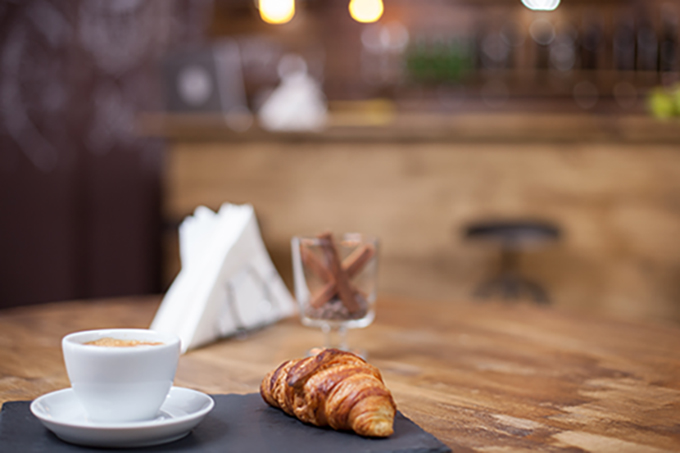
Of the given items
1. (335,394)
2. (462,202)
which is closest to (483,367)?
(335,394)

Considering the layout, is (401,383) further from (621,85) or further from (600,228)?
(621,85)

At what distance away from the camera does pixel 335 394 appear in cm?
63

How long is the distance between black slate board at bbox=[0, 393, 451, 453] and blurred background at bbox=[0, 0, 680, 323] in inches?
84.1

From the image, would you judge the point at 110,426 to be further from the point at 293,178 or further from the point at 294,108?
the point at 294,108

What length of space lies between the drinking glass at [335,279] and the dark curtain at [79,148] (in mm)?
2421

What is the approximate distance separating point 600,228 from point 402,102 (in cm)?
252

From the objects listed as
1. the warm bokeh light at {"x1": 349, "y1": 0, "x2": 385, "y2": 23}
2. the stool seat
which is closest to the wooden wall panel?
the stool seat

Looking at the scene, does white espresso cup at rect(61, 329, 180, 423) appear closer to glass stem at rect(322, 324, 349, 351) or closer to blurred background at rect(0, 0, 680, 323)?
glass stem at rect(322, 324, 349, 351)

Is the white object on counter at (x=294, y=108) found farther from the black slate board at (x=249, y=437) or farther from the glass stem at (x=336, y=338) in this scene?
the black slate board at (x=249, y=437)

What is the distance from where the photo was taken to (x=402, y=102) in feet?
16.8

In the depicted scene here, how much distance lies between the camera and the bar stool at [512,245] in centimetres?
267

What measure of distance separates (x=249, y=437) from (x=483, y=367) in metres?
0.45

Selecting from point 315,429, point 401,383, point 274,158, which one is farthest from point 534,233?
point 315,429

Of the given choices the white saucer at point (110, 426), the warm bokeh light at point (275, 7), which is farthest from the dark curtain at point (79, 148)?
the white saucer at point (110, 426)
